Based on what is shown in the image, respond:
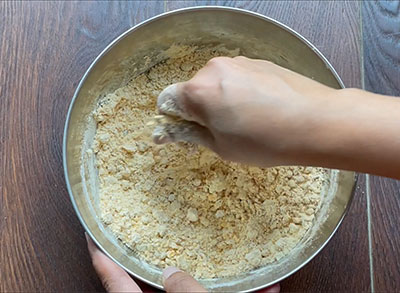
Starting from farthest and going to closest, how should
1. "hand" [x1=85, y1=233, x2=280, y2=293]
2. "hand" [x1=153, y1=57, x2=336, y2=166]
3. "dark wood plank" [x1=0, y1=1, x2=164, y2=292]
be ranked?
"dark wood plank" [x1=0, y1=1, x2=164, y2=292] < "hand" [x1=85, y1=233, x2=280, y2=293] < "hand" [x1=153, y1=57, x2=336, y2=166]

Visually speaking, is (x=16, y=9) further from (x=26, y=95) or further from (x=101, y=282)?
(x=101, y=282)

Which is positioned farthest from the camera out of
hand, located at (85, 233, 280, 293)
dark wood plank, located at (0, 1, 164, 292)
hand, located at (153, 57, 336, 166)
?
dark wood plank, located at (0, 1, 164, 292)

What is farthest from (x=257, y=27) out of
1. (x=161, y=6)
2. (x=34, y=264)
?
(x=34, y=264)

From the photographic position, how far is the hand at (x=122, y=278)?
22.0 inches

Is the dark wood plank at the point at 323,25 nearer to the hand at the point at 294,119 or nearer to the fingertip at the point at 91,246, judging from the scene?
the hand at the point at 294,119

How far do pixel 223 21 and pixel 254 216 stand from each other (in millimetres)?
307

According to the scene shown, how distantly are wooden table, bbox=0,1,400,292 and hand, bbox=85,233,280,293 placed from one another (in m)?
0.07

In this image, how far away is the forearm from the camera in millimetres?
459

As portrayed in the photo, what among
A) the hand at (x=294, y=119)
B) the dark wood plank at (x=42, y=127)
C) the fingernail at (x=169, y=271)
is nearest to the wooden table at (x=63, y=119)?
the dark wood plank at (x=42, y=127)

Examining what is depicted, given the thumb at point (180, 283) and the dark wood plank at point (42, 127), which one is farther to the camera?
the dark wood plank at point (42, 127)

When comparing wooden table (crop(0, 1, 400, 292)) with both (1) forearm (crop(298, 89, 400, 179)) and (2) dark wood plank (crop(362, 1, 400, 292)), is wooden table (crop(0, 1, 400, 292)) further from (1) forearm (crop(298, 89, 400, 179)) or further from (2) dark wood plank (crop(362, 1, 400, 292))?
(1) forearm (crop(298, 89, 400, 179))

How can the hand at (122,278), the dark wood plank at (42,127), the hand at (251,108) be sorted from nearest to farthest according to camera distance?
the hand at (251,108) → the hand at (122,278) → the dark wood plank at (42,127)

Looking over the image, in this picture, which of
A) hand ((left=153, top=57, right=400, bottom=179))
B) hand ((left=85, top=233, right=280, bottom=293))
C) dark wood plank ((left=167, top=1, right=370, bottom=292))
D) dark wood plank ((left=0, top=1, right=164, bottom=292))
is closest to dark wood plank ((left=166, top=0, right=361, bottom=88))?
dark wood plank ((left=167, top=1, right=370, bottom=292))

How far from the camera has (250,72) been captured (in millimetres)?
488
